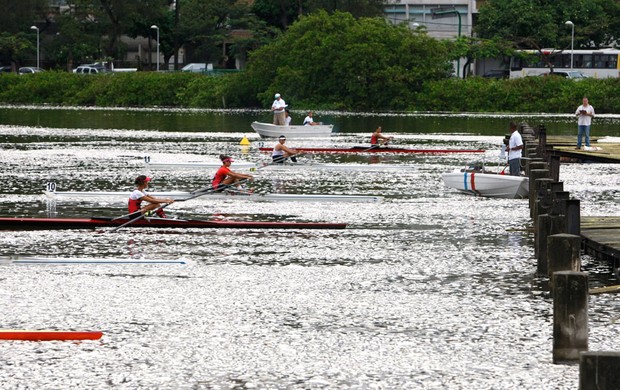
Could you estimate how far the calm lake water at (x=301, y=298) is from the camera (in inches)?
547

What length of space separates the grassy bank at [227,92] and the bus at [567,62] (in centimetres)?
738

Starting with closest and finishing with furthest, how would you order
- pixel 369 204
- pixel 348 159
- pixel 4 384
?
pixel 4 384, pixel 369 204, pixel 348 159

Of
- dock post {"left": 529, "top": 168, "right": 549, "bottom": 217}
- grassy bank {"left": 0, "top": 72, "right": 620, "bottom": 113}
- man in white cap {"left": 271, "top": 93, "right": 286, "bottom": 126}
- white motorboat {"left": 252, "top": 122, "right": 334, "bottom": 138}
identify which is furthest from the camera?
grassy bank {"left": 0, "top": 72, "right": 620, "bottom": 113}

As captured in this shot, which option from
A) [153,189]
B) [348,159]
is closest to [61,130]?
[348,159]

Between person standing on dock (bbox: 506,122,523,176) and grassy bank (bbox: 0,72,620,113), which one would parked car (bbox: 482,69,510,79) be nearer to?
grassy bank (bbox: 0,72,620,113)

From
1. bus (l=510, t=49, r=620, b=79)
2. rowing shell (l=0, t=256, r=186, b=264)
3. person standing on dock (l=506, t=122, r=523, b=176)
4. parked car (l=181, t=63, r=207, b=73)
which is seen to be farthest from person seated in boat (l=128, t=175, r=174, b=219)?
parked car (l=181, t=63, r=207, b=73)

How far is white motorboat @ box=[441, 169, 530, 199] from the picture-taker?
3123 centimetres

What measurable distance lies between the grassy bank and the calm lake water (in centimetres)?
6318

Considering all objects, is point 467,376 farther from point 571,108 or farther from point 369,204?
point 571,108

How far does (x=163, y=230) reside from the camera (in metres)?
25.0

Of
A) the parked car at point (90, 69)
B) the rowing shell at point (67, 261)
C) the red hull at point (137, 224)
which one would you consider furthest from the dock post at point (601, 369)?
the parked car at point (90, 69)

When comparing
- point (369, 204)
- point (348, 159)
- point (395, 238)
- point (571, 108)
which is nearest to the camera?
point (395, 238)

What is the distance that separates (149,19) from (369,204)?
304 ft

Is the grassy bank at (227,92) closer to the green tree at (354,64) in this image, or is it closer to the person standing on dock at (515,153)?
the green tree at (354,64)
